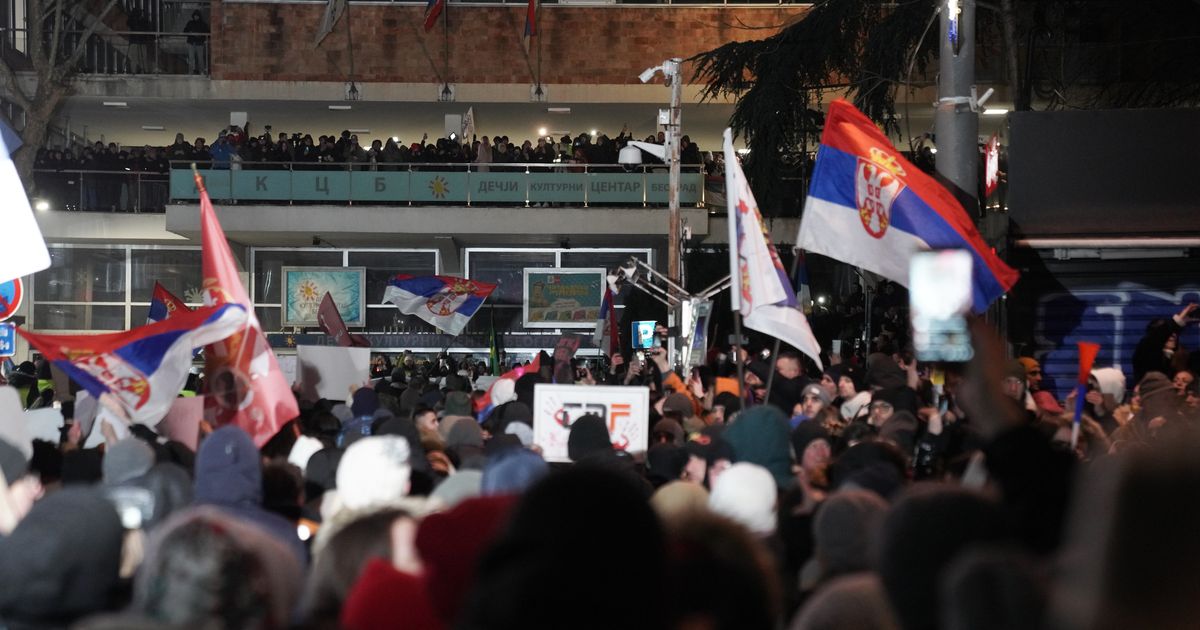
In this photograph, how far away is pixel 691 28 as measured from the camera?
3628cm

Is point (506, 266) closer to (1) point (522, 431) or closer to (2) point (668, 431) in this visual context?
(1) point (522, 431)

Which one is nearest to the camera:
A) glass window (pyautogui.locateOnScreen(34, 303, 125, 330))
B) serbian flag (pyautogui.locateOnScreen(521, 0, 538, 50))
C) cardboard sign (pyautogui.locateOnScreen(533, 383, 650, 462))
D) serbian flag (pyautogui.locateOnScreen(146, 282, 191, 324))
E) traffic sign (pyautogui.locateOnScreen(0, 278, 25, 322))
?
cardboard sign (pyautogui.locateOnScreen(533, 383, 650, 462))

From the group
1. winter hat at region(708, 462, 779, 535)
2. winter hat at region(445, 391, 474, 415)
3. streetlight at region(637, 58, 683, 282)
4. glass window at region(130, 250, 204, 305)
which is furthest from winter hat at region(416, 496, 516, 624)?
glass window at region(130, 250, 204, 305)

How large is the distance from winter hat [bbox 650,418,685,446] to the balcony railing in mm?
20811

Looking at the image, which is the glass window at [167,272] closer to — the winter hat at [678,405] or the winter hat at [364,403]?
the winter hat at [364,403]

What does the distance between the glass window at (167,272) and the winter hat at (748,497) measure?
1245 inches

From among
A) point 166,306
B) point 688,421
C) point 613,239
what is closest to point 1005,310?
point 688,421

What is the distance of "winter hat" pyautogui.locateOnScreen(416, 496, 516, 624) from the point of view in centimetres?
350

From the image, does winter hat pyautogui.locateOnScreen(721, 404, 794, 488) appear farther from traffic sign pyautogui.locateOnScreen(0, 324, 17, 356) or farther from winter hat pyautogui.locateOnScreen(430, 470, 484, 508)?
traffic sign pyautogui.locateOnScreen(0, 324, 17, 356)

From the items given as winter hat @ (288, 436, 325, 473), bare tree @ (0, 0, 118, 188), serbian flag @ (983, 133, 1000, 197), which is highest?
bare tree @ (0, 0, 118, 188)

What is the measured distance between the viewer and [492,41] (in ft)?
119

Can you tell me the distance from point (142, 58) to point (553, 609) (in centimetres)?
3656

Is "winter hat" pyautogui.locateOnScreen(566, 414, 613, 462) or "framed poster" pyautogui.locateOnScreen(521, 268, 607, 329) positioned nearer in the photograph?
"winter hat" pyautogui.locateOnScreen(566, 414, 613, 462)

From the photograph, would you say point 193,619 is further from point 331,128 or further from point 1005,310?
point 331,128
